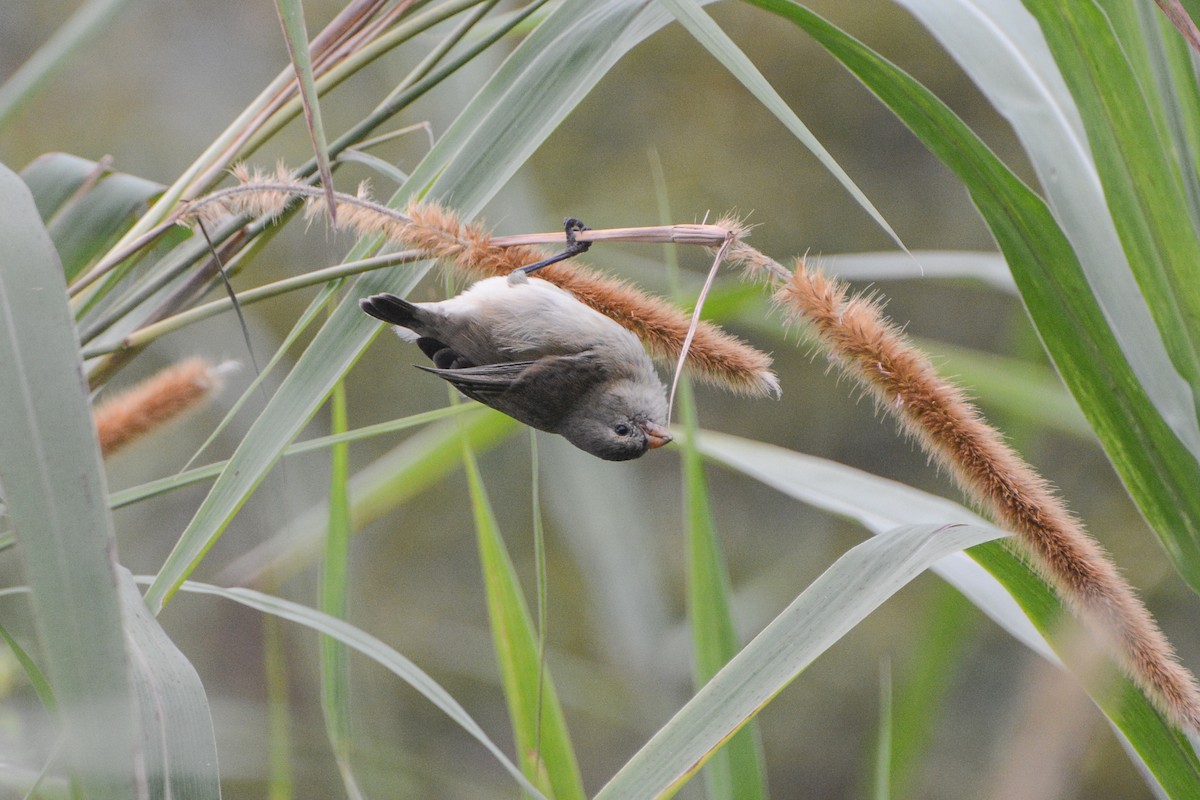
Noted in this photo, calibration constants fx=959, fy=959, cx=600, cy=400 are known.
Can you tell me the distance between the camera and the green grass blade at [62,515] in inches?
16.8

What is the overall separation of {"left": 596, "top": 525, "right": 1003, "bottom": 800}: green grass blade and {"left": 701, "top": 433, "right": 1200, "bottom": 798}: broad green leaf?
0.24 ft

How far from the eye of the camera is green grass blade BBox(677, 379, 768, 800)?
0.95 m

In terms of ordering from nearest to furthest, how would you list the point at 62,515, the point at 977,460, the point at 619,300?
1. the point at 62,515
2. the point at 977,460
3. the point at 619,300

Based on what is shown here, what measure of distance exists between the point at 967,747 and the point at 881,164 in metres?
2.72

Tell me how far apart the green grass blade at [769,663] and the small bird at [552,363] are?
26 centimetres

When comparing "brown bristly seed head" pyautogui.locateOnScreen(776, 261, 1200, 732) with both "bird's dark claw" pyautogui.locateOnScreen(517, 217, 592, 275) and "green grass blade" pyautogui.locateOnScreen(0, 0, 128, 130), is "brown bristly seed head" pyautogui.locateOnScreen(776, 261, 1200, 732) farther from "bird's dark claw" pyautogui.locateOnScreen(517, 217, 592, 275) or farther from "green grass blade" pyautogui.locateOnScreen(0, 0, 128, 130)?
"green grass blade" pyautogui.locateOnScreen(0, 0, 128, 130)

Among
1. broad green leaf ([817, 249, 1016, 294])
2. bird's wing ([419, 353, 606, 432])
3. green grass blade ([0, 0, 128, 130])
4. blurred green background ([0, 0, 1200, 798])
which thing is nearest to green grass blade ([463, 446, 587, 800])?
bird's wing ([419, 353, 606, 432])

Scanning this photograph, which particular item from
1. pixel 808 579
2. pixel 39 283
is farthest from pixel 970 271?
pixel 808 579

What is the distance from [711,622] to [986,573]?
0.32m

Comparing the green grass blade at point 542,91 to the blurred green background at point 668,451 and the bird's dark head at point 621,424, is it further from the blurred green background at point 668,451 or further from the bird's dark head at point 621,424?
the blurred green background at point 668,451

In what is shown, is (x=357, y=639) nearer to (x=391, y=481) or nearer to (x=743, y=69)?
(x=743, y=69)

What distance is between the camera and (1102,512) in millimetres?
4117

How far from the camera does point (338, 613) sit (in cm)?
94

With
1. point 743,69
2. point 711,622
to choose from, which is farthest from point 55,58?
point 711,622
